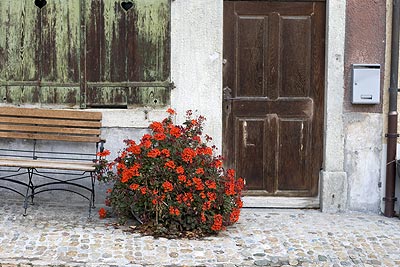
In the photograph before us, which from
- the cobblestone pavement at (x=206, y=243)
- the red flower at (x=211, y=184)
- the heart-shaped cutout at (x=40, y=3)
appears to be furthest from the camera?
the heart-shaped cutout at (x=40, y=3)

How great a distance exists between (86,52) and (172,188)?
1.97m

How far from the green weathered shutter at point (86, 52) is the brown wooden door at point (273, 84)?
770mm

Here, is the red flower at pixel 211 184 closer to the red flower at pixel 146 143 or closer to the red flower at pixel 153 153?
the red flower at pixel 153 153

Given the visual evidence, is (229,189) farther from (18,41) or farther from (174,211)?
(18,41)

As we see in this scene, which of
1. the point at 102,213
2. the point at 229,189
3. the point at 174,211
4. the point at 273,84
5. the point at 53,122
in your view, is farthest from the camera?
the point at 273,84

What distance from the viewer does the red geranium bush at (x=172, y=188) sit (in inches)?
237

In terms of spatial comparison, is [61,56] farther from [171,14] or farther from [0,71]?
[171,14]

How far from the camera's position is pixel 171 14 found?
696 cm

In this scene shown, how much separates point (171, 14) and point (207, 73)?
29.0 inches

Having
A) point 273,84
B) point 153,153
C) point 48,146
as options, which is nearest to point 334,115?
point 273,84

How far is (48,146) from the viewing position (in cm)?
708

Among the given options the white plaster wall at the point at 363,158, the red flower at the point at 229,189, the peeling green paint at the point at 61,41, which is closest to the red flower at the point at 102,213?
the red flower at the point at 229,189

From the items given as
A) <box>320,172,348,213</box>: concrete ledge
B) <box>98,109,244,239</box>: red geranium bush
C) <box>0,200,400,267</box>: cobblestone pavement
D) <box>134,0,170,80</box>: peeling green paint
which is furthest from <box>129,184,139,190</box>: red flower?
<box>320,172,348,213</box>: concrete ledge

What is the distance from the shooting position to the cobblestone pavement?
212 inches
